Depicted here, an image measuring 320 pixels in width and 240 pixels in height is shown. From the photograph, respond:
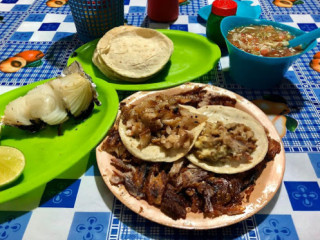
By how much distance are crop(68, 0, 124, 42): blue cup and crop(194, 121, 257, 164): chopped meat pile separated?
2037 millimetres

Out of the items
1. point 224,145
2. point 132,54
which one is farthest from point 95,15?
point 224,145

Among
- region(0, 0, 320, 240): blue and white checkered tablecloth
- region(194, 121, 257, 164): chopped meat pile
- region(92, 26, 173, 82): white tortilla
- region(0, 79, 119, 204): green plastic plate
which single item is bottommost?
region(0, 0, 320, 240): blue and white checkered tablecloth

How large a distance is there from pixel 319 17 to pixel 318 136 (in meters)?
2.41

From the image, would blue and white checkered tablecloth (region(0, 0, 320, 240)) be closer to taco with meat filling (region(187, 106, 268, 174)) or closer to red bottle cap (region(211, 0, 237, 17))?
taco with meat filling (region(187, 106, 268, 174))

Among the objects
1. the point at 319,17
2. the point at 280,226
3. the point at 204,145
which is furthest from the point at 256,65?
the point at 319,17

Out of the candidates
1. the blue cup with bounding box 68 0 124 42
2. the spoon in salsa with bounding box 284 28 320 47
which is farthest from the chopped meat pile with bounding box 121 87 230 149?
the blue cup with bounding box 68 0 124 42

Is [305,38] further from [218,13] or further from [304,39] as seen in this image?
[218,13]

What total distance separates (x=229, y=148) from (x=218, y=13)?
1.85 m

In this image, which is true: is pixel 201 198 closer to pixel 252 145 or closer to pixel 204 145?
pixel 204 145

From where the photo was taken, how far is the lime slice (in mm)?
1686

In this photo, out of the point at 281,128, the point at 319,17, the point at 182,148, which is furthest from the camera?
the point at 319,17

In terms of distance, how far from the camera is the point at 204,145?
1.76 metres

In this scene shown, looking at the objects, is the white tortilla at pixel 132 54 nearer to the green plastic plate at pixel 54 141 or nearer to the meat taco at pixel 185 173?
the green plastic plate at pixel 54 141

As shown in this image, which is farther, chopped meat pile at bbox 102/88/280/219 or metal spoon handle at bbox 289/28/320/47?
metal spoon handle at bbox 289/28/320/47
